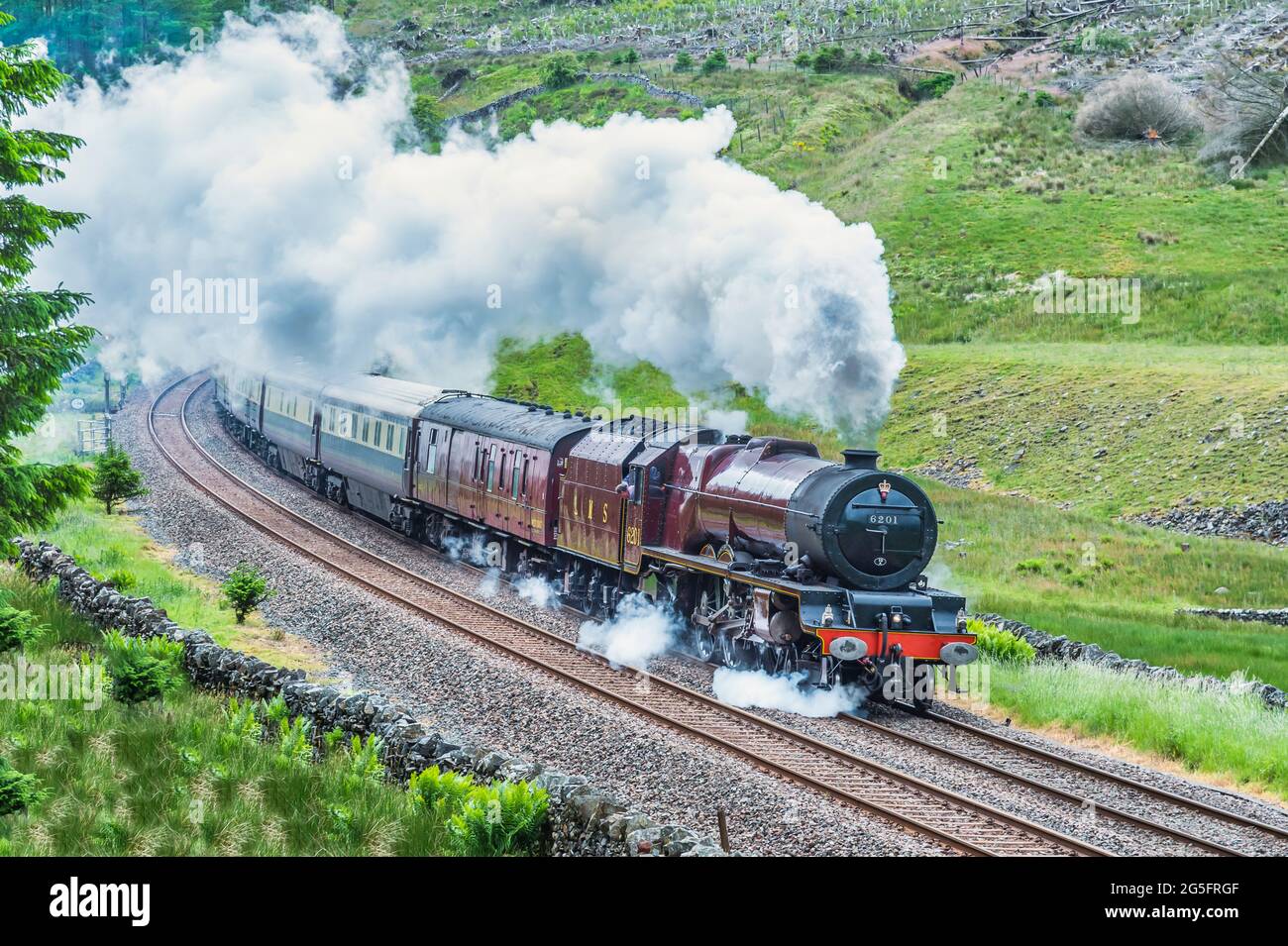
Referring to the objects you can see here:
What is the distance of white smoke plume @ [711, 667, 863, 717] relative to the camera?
1639 cm

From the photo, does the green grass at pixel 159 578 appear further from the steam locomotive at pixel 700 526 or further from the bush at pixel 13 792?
the bush at pixel 13 792

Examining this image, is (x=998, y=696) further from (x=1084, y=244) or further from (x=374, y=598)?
(x=1084, y=244)

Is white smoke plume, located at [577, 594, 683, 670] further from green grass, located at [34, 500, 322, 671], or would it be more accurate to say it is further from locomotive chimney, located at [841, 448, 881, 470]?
locomotive chimney, located at [841, 448, 881, 470]

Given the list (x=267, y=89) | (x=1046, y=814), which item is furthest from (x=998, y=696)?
(x=267, y=89)

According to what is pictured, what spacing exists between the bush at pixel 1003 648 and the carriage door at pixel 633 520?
5.12 metres

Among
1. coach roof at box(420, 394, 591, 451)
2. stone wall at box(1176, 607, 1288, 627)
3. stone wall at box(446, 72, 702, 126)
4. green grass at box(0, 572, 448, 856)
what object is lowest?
stone wall at box(1176, 607, 1288, 627)

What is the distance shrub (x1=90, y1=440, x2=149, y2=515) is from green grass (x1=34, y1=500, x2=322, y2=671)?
0.39 m

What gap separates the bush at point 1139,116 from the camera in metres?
73.6

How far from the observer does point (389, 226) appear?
113 feet

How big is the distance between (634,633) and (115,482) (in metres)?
16.4

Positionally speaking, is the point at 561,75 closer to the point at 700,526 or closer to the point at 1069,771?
the point at 700,526

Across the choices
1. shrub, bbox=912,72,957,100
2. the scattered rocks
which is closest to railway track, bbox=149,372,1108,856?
the scattered rocks

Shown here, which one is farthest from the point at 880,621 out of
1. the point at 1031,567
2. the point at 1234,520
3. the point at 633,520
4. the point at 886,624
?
the point at 1234,520

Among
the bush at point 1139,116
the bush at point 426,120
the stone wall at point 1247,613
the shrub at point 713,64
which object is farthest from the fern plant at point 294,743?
the shrub at point 713,64
